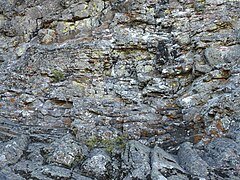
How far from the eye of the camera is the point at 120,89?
10203 mm

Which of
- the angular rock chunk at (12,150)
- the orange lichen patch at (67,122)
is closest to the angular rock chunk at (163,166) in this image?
the orange lichen patch at (67,122)

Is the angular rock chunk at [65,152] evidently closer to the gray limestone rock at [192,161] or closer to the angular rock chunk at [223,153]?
the gray limestone rock at [192,161]

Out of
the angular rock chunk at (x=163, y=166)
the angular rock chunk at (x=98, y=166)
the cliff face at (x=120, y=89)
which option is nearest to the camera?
the angular rock chunk at (x=163, y=166)

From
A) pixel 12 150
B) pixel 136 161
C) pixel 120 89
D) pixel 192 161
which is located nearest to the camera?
pixel 192 161

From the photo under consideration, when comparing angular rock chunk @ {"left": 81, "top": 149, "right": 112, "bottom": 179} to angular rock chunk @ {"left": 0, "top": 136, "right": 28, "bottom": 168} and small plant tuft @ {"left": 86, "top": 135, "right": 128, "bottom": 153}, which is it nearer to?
small plant tuft @ {"left": 86, "top": 135, "right": 128, "bottom": 153}

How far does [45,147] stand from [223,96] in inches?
240

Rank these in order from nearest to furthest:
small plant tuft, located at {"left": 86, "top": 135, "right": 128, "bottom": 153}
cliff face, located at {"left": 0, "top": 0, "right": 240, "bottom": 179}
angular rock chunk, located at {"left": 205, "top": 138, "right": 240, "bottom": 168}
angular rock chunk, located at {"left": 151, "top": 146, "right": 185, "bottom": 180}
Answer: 1. angular rock chunk, located at {"left": 151, "top": 146, "right": 185, "bottom": 180}
2. angular rock chunk, located at {"left": 205, "top": 138, "right": 240, "bottom": 168}
3. cliff face, located at {"left": 0, "top": 0, "right": 240, "bottom": 179}
4. small plant tuft, located at {"left": 86, "top": 135, "right": 128, "bottom": 153}

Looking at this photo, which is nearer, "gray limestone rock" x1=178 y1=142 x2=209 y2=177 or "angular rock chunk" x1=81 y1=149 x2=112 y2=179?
"gray limestone rock" x1=178 y1=142 x2=209 y2=177

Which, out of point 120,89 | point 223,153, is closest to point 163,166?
point 223,153

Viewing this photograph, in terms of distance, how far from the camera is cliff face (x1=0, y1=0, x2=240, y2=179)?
6.62m

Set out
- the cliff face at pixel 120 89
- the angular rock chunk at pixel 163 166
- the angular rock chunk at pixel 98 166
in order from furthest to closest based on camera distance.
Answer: the cliff face at pixel 120 89 < the angular rock chunk at pixel 98 166 < the angular rock chunk at pixel 163 166

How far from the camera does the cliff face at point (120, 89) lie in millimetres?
6617

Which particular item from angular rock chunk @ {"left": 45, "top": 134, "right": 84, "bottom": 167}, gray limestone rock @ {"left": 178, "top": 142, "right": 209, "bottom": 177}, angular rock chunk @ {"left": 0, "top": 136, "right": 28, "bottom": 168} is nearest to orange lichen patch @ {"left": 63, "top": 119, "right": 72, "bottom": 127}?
angular rock chunk @ {"left": 45, "top": 134, "right": 84, "bottom": 167}

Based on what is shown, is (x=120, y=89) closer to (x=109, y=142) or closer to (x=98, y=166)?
(x=109, y=142)
